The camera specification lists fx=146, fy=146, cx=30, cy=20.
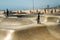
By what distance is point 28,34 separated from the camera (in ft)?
18.8

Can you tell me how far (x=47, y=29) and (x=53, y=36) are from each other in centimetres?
44

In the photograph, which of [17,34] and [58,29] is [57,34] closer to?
[58,29]

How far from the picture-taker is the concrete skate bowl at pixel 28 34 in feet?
18.4

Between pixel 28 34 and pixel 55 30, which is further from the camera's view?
pixel 55 30

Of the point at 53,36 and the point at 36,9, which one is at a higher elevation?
the point at 36,9

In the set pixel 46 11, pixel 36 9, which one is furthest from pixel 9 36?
pixel 46 11

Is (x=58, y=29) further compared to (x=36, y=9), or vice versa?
(x=36, y=9)

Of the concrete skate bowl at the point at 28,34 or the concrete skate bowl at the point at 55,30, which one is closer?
the concrete skate bowl at the point at 28,34

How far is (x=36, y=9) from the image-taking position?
33.1ft

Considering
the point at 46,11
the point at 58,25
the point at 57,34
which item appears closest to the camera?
the point at 57,34

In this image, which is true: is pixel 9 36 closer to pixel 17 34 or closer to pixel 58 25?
pixel 17 34

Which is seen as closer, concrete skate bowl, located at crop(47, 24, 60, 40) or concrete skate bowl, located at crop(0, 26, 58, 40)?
concrete skate bowl, located at crop(0, 26, 58, 40)

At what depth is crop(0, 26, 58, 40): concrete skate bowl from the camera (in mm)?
5623

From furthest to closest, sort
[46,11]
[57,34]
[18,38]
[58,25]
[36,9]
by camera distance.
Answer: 1. [46,11]
2. [36,9]
3. [58,25]
4. [57,34]
5. [18,38]
